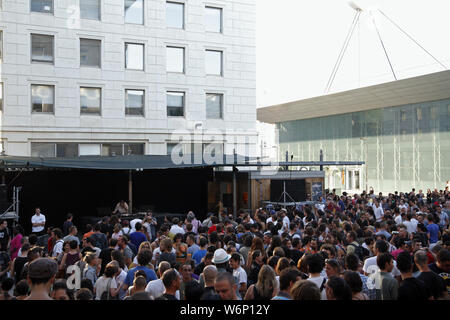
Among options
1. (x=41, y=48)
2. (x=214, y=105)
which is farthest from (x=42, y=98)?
(x=214, y=105)

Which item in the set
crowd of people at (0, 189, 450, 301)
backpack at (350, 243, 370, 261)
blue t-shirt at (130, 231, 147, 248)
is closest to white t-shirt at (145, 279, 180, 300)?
crowd of people at (0, 189, 450, 301)

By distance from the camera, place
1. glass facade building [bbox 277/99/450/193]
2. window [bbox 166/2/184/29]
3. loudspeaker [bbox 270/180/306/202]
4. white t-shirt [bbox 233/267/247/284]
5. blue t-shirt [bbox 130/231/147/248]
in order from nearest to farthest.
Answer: white t-shirt [bbox 233/267/247/284], blue t-shirt [bbox 130/231/147/248], loudspeaker [bbox 270/180/306/202], window [bbox 166/2/184/29], glass facade building [bbox 277/99/450/193]

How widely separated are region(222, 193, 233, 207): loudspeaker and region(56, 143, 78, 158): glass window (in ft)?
32.1

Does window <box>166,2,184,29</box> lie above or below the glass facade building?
above

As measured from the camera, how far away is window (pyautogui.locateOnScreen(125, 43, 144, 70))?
1067 inches

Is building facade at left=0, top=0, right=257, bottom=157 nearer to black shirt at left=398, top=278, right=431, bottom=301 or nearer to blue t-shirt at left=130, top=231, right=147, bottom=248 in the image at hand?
blue t-shirt at left=130, top=231, right=147, bottom=248

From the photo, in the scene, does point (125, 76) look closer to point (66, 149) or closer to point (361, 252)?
point (66, 149)

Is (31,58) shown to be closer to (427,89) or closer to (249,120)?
(249,120)

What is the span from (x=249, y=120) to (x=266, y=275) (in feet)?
85.0

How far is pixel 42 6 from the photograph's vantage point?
81.8ft

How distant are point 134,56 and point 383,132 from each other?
1028 inches

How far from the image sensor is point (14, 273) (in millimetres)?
8070

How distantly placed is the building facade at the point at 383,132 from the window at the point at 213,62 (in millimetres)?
15319
